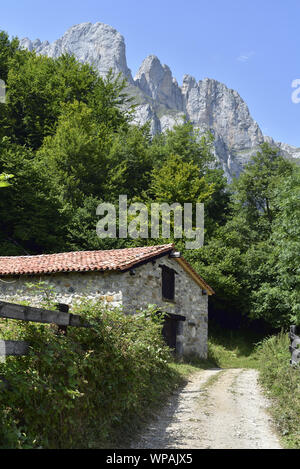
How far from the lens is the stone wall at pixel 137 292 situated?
15305 mm

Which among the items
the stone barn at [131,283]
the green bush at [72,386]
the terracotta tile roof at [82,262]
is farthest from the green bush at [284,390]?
the terracotta tile roof at [82,262]

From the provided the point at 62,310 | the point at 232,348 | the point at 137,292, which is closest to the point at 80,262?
the point at 137,292

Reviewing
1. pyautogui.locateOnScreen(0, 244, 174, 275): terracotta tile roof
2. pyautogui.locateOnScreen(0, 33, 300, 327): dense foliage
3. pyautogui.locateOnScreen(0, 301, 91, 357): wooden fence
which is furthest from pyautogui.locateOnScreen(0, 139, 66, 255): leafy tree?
pyautogui.locateOnScreen(0, 301, 91, 357): wooden fence

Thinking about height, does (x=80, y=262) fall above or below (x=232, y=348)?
above

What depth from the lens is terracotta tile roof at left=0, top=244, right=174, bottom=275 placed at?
15294 mm

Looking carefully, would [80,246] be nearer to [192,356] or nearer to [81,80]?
[192,356]

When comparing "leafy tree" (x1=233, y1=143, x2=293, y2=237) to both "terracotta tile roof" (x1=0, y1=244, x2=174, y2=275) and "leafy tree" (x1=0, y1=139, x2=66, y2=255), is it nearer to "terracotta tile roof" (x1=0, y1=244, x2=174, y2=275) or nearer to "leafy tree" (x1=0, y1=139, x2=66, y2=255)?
"leafy tree" (x1=0, y1=139, x2=66, y2=255)

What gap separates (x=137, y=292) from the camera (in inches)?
628

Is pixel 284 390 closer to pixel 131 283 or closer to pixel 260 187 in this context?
pixel 131 283

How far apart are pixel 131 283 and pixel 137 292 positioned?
55 cm

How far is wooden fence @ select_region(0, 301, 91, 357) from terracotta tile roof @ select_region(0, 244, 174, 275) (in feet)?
29.3

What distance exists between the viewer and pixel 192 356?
62.8ft

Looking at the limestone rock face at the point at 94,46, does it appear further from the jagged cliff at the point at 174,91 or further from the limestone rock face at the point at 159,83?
the limestone rock face at the point at 159,83

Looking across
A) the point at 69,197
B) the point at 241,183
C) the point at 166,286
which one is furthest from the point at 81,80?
the point at 166,286
